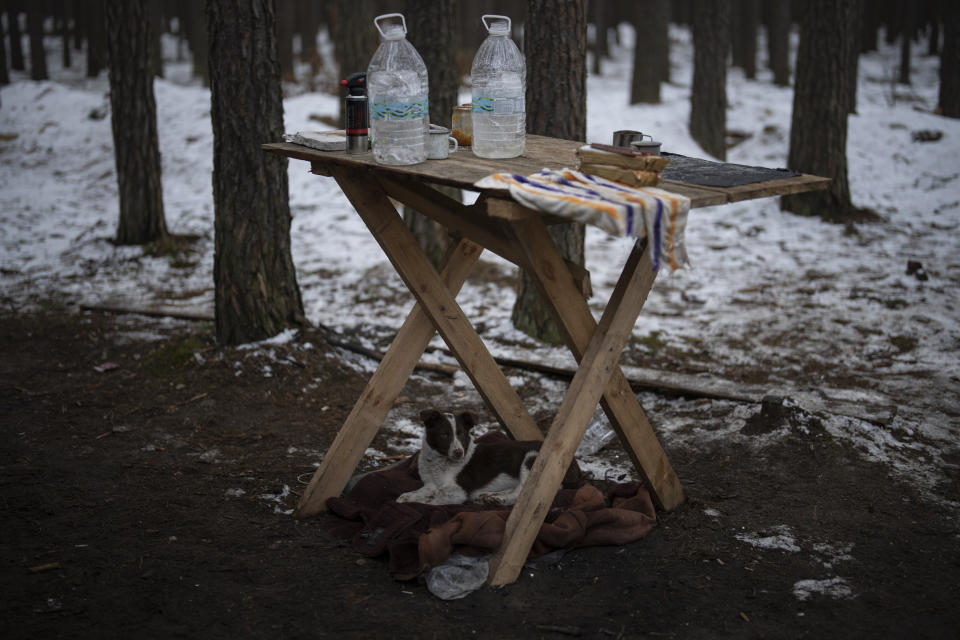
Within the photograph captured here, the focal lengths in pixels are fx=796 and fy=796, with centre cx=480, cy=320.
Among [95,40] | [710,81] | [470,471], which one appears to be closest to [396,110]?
[470,471]

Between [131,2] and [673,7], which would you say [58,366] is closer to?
[131,2]

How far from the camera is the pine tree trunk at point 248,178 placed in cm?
512

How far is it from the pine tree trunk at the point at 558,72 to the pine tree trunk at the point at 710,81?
7.28m

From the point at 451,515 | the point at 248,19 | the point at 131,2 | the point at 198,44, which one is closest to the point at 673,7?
the point at 198,44

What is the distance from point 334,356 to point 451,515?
7.87 ft

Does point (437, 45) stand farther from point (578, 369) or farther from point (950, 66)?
point (950, 66)

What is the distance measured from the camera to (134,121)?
839cm

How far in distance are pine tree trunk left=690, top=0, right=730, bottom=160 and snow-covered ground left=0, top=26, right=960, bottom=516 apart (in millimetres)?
335

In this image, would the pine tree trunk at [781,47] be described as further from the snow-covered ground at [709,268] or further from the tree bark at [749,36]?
the snow-covered ground at [709,268]

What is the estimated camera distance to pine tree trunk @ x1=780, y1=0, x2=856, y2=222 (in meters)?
9.07

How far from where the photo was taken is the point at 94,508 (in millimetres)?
3580

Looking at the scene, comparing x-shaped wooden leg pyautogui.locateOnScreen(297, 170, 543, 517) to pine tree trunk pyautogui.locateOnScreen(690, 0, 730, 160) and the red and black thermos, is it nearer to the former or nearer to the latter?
the red and black thermos

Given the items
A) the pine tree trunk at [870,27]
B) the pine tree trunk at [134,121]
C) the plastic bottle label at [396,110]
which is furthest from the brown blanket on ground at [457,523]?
the pine tree trunk at [870,27]

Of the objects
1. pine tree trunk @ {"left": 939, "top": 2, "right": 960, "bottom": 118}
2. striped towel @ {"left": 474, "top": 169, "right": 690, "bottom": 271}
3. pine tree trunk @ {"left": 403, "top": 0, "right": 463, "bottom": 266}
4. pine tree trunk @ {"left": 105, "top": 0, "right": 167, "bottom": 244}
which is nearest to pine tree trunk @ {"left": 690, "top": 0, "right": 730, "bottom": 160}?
pine tree trunk @ {"left": 939, "top": 2, "right": 960, "bottom": 118}
